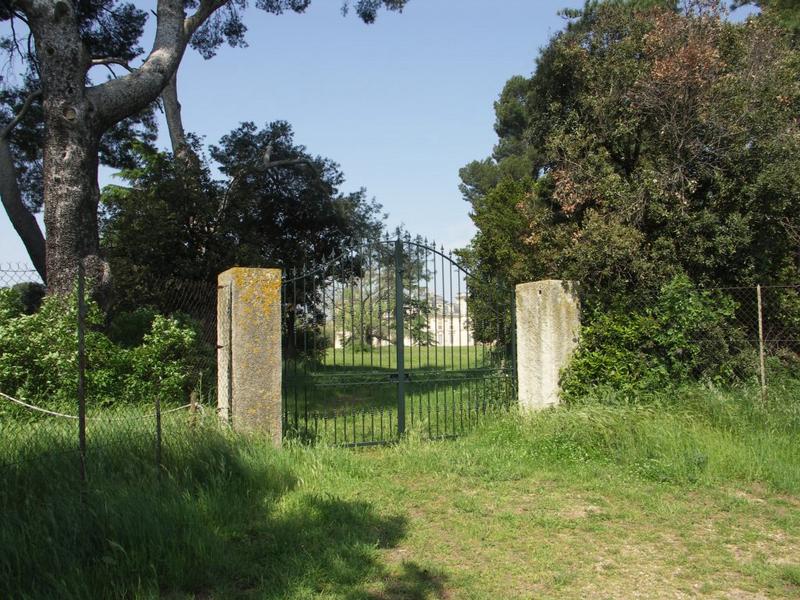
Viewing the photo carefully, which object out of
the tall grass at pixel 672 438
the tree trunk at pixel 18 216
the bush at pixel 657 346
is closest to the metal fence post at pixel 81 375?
the tall grass at pixel 672 438

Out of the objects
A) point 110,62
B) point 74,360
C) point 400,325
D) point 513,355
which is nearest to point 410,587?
point 400,325

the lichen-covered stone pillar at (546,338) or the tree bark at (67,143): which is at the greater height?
the tree bark at (67,143)

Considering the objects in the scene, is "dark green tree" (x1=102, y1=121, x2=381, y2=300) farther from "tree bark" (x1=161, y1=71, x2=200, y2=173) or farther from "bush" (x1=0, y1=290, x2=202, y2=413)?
"bush" (x1=0, y1=290, x2=202, y2=413)

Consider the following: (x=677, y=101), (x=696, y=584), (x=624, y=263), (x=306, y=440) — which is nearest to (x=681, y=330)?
(x=624, y=263)

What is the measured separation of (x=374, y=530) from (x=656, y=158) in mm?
6632

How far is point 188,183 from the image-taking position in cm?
1277

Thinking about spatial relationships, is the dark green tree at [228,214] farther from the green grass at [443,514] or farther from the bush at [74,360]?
the green grass at [443,514]

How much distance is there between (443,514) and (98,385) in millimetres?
4941

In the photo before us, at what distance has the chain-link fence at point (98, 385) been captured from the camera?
499cm

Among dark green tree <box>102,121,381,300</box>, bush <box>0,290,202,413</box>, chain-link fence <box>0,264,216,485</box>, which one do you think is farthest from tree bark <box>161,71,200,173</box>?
bush <box>0,290,202,413</box>

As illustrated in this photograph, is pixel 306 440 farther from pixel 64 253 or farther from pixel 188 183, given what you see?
pixel 188 183

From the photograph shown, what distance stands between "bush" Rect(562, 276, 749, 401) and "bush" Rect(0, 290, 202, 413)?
5216 mm

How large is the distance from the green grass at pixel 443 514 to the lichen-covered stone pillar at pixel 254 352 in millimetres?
338

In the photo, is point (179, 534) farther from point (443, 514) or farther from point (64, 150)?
point (64, 150)
